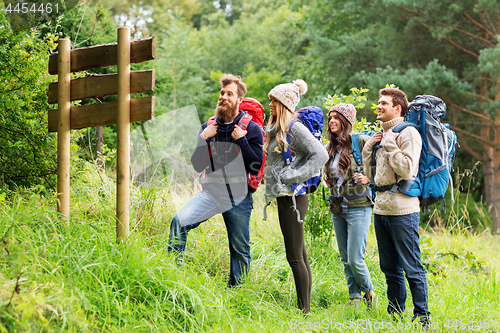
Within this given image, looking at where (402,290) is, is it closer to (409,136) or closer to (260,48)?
(409,136)

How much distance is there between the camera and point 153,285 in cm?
305

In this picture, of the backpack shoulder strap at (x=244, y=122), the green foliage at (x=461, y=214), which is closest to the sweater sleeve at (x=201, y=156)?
the backpack shoulder strap at (x=244, y=122)

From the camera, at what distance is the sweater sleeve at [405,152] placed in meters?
3.29

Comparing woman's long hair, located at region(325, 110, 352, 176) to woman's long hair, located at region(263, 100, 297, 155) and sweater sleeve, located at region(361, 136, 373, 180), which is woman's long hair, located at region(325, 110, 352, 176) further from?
woman's long hair, located at region(263, 100, 297, 155)

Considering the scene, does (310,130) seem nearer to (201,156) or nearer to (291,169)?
(291,169)

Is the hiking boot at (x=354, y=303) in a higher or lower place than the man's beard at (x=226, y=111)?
lower

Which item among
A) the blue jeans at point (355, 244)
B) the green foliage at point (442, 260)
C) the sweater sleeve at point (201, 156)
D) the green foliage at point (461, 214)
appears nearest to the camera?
the sweater sleeve at point (201, 156)

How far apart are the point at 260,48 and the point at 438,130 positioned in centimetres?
2250

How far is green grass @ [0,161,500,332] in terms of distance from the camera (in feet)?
8.52

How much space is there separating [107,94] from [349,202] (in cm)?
235

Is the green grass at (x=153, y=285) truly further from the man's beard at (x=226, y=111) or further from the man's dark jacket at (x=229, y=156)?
the man's beard at (x=226, y=111)

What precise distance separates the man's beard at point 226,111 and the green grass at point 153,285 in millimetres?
1219

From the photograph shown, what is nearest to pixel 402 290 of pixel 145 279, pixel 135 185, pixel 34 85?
pixel 145 279

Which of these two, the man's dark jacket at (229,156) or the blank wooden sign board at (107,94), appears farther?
the man's dark jacket at (229,156)
